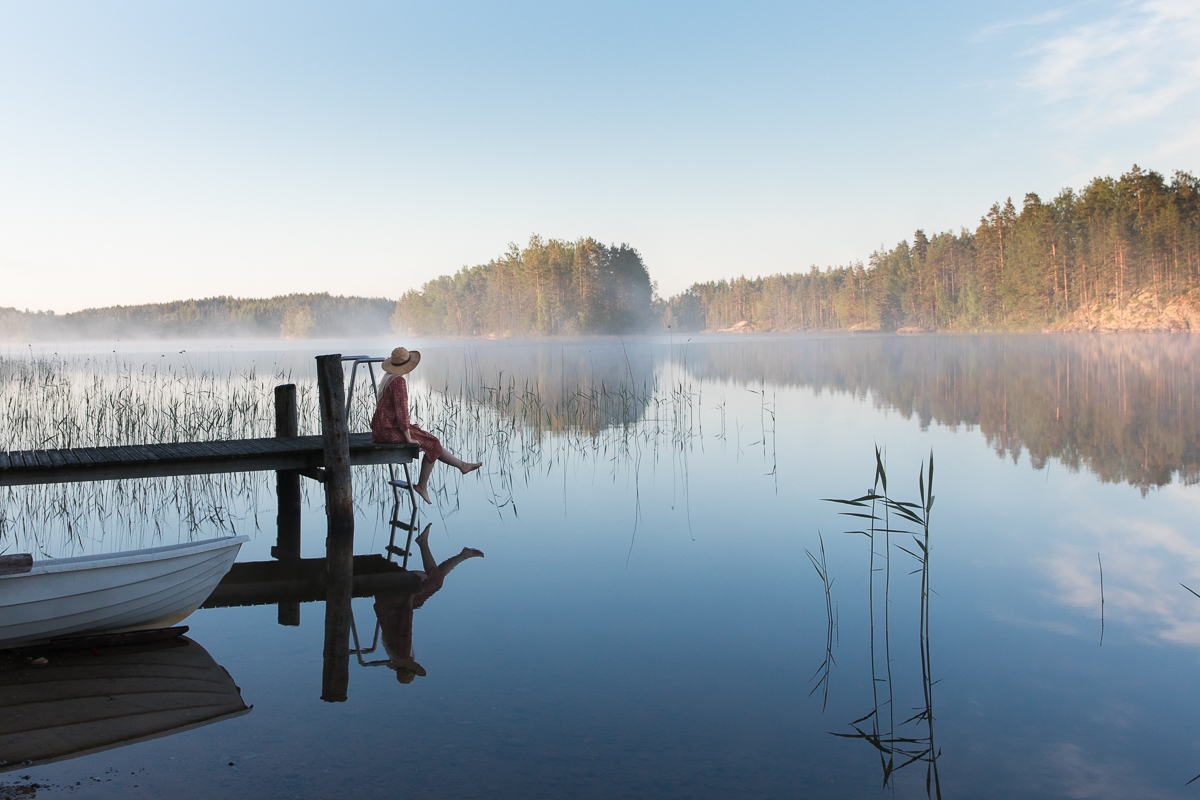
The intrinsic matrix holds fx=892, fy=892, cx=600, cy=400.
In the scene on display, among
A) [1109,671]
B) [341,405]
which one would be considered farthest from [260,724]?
[1109,671]

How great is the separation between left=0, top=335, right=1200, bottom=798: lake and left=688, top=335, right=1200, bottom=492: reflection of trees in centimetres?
18

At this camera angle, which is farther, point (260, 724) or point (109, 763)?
point (260, 724)

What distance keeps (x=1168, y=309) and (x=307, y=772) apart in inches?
2991

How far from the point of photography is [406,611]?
21.8ft

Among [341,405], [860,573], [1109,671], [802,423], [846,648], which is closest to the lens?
[1109,671]

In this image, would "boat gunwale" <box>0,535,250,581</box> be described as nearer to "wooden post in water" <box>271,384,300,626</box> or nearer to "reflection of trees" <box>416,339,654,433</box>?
"wooden post in water" <box>271,384,300,626</box>

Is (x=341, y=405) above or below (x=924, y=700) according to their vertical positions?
above

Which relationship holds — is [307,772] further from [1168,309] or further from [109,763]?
[1168,309]

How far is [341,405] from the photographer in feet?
27.8

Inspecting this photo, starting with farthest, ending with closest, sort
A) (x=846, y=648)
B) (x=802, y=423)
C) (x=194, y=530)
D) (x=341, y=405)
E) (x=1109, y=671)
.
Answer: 1. (x=802, y=423)
2. (x=194, y=530)
3. (x=341, y=405)
4. (x=846, y=648)
5. (x=1109, y=671)

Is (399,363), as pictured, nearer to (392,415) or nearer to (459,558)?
(392,415)

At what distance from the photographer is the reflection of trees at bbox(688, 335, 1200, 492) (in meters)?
13.1

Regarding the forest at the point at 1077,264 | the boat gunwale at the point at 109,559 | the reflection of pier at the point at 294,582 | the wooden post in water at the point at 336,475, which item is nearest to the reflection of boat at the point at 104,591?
the boat gunwale at the point at 109,559

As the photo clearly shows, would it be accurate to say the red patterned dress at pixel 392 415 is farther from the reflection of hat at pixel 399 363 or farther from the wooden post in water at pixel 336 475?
the wooden post in water at pixel 336 475
